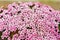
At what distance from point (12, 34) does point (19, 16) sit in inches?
12.4

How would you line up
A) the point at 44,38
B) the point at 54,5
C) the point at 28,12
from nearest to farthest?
the point at 44,38
the point at 28,12
the point at 54,5

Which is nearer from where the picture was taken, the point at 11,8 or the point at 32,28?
the point at 32,28

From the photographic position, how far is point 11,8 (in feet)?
11.9

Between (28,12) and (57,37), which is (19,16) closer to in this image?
(28,12)

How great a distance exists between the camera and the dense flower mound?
3.27 meters

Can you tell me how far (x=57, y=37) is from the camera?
3436 mm

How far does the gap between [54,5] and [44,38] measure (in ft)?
8.51

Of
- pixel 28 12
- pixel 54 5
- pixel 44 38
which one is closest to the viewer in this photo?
pixel 44 38

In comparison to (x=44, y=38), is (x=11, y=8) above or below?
above

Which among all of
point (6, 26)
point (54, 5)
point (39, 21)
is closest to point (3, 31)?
point (6, 26)

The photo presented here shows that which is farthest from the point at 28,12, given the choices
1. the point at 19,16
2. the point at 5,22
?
the point at 5,22

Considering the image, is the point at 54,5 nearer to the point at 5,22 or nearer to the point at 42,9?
the point at 42,9

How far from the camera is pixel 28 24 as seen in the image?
3334 millimetres

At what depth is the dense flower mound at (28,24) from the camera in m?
3.27
